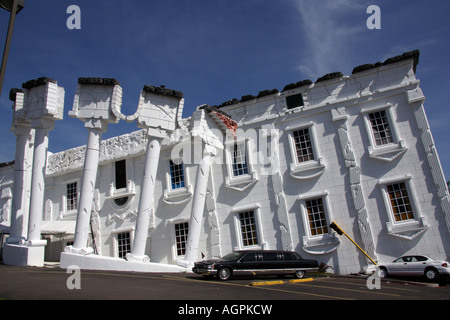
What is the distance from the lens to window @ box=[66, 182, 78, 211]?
25047 mm

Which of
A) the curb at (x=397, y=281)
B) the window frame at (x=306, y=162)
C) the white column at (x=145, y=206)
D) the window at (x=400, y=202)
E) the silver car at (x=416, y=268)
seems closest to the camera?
the curb at (x=397, y=281)

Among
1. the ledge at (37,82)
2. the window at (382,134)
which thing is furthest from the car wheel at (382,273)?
the ledge at (37,82)

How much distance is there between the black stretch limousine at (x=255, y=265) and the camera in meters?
14.1

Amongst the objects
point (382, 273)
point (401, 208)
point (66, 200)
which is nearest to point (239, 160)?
point (401, 208)

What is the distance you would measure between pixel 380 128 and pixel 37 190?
17.9 meters

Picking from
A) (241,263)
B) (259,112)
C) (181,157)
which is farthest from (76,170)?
(241,263)

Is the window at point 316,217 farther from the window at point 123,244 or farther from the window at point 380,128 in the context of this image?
the window at point 123,244

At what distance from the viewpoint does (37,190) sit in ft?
54.0

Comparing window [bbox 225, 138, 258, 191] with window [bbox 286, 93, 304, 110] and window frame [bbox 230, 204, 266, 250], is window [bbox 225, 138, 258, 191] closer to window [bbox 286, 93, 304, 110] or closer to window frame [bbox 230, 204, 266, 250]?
window frame [bbox 230, 204, 266, 250]

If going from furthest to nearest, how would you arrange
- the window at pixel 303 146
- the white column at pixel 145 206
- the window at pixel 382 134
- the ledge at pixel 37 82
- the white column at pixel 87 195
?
the window at pixel 303 146 → the window at pixel 382 134 → the ledge at pixel 37 82 → the white column at pixel 145 206 → the white column at pixel 87 195

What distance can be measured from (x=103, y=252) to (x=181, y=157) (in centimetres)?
827

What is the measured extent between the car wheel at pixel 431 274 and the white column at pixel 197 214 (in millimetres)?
10694

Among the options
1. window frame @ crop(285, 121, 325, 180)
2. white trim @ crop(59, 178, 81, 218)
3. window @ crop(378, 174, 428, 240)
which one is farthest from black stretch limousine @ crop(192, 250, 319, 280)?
white trim @ crop(59, 178, 81, 218)

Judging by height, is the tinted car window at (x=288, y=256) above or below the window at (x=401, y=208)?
below
